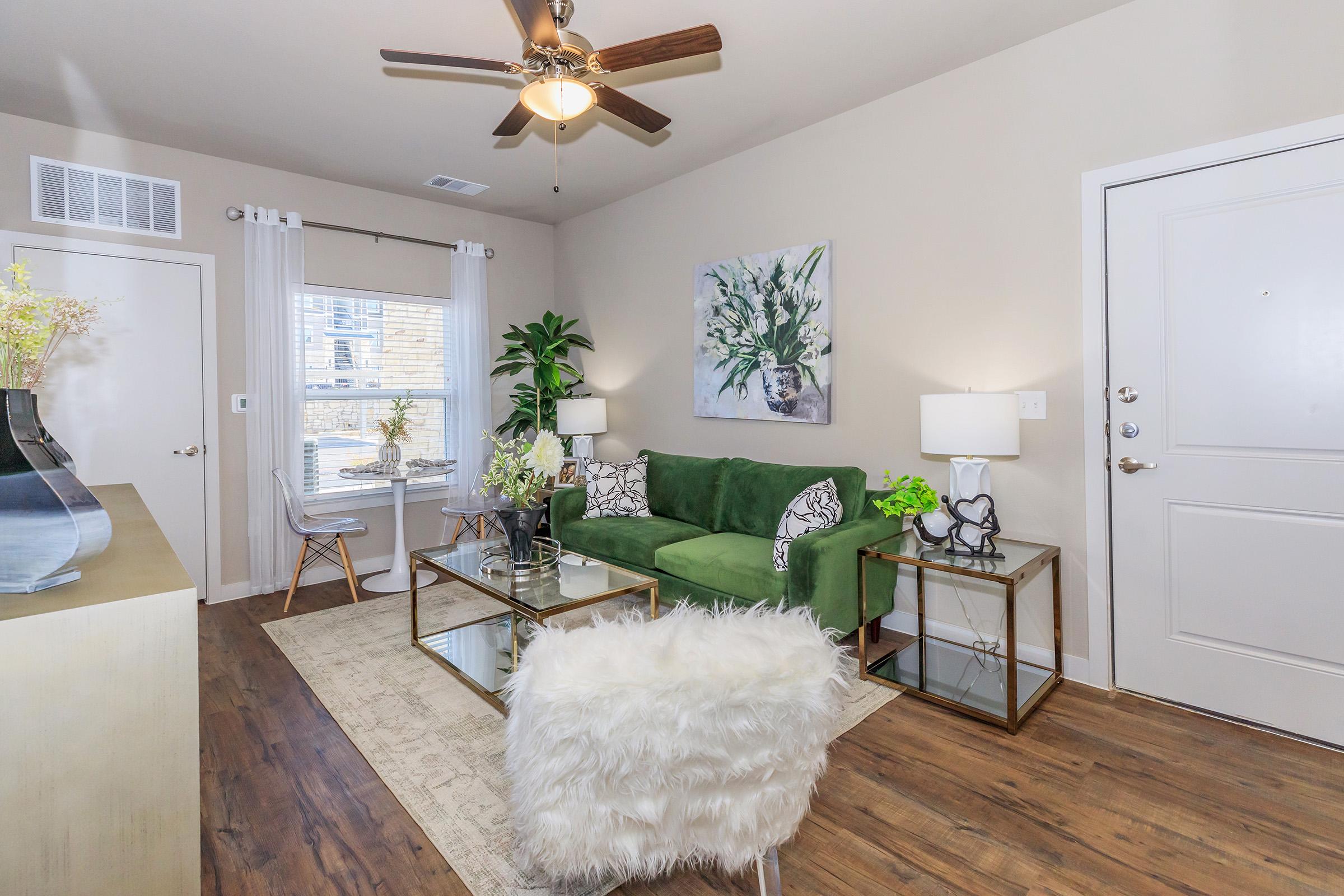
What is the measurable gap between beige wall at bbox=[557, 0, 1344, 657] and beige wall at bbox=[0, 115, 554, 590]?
2035 millimetres

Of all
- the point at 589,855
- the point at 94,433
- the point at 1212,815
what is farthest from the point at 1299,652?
the point at 94,433

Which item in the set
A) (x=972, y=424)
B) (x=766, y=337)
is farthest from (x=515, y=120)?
(x=972, y=424)

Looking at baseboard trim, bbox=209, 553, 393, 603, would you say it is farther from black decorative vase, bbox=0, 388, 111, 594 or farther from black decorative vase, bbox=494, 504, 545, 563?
black decorative vase, bbox=0, 388, 111, 594

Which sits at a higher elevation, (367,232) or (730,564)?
(367,232)

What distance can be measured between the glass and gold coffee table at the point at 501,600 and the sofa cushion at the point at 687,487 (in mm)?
1034

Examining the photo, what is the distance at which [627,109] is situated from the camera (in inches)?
102

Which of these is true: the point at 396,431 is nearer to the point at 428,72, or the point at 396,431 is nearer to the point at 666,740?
the point at 428,72

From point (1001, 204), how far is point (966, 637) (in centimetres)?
205

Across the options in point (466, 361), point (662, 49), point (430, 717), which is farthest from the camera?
point (466, 361)

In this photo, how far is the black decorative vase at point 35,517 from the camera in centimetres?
109

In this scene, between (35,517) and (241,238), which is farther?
(241,238)

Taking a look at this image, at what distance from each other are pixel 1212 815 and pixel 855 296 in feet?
8.40

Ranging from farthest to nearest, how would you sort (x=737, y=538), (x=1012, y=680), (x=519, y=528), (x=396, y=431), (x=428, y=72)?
(x=396, y=431), (x=737, y=538), (x=428, y=72), (x=519, y=528), (x=1012, y=680)

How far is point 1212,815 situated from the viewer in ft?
6.27
